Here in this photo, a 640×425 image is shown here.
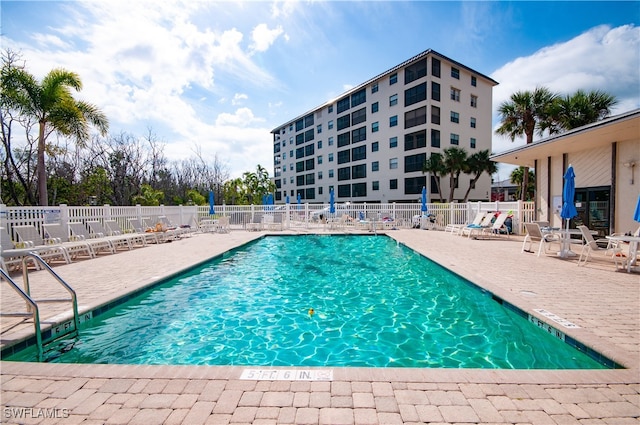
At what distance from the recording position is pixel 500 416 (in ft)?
6.63

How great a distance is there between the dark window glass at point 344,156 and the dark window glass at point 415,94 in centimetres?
1090

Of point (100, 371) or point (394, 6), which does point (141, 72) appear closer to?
point (394, 6)

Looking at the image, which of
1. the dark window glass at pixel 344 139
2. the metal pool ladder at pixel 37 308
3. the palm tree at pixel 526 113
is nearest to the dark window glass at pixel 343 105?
the dark window glass at pixel 344 139

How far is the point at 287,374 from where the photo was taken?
2.58m

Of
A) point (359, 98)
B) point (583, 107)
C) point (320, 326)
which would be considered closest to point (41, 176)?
point (320, 326)

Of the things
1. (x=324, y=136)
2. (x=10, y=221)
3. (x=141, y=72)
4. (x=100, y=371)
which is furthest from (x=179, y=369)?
(x=324, y=136)

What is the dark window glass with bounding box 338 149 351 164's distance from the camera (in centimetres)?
4010

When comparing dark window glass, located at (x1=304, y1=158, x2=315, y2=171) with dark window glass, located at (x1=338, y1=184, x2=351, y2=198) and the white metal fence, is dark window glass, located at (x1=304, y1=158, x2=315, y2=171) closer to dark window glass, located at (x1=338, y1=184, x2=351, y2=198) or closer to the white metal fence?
dark window glass, located at (x1=338, y1=184, x2=351, y2=198)

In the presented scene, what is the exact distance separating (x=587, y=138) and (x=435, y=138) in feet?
72.5

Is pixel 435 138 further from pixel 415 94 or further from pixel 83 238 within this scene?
pixel 83 238

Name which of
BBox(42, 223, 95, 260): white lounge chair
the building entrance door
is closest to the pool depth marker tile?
BBox(42, 223, 95, 260): white lounge chair

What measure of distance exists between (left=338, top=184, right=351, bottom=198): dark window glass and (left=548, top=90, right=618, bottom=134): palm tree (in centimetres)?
2587

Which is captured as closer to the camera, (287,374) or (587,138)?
(287,374)

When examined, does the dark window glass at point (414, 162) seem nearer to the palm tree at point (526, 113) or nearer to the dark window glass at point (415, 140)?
the dark window glass at point (415, 140)
